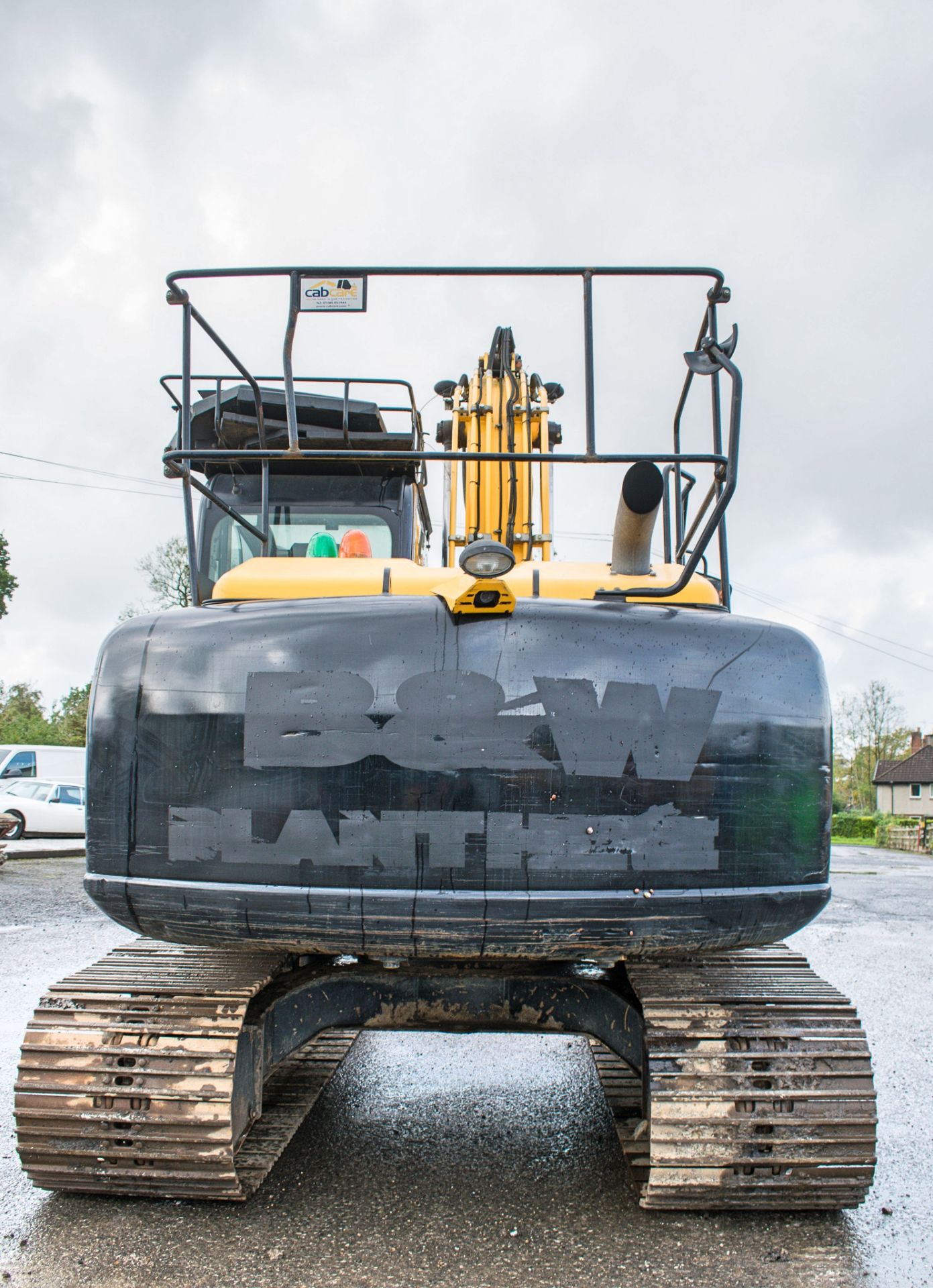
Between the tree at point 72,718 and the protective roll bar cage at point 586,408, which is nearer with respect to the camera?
the protective roll bar cage at point 586,408

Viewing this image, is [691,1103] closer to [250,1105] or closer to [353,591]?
[250,1105]

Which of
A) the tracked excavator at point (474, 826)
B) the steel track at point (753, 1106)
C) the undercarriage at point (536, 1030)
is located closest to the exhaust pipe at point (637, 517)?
the tracked excavator at point (474, 826)

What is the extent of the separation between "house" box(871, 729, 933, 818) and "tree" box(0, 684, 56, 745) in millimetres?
53449

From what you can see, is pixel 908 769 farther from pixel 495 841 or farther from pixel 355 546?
pixel 495 841

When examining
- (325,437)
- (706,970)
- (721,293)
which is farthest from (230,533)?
(706,970)

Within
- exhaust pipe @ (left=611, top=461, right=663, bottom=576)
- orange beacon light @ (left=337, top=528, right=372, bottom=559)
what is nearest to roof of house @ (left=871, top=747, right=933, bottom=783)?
orange beacon light @ (left=337, top=528, right=372, bottom=559)

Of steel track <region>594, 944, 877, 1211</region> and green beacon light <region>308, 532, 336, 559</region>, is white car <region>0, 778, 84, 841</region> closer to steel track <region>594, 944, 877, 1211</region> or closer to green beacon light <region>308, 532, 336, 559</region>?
green beacon light <region>308, 532, 336, 559</region>

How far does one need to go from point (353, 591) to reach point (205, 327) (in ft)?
3.86

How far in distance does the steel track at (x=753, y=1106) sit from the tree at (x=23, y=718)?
55.1m

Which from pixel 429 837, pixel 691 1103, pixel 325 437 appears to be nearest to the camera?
pixel 429 837

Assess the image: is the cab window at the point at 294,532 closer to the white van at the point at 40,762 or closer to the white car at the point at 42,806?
the white car at the point at 42,806

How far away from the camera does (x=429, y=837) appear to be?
232 centimetres

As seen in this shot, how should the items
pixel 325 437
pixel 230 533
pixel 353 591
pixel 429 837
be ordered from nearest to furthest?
pixel 429 837 → pixel 353 591 → pixel 230 533 → pixel 325 437

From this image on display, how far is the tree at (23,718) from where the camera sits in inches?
2153
